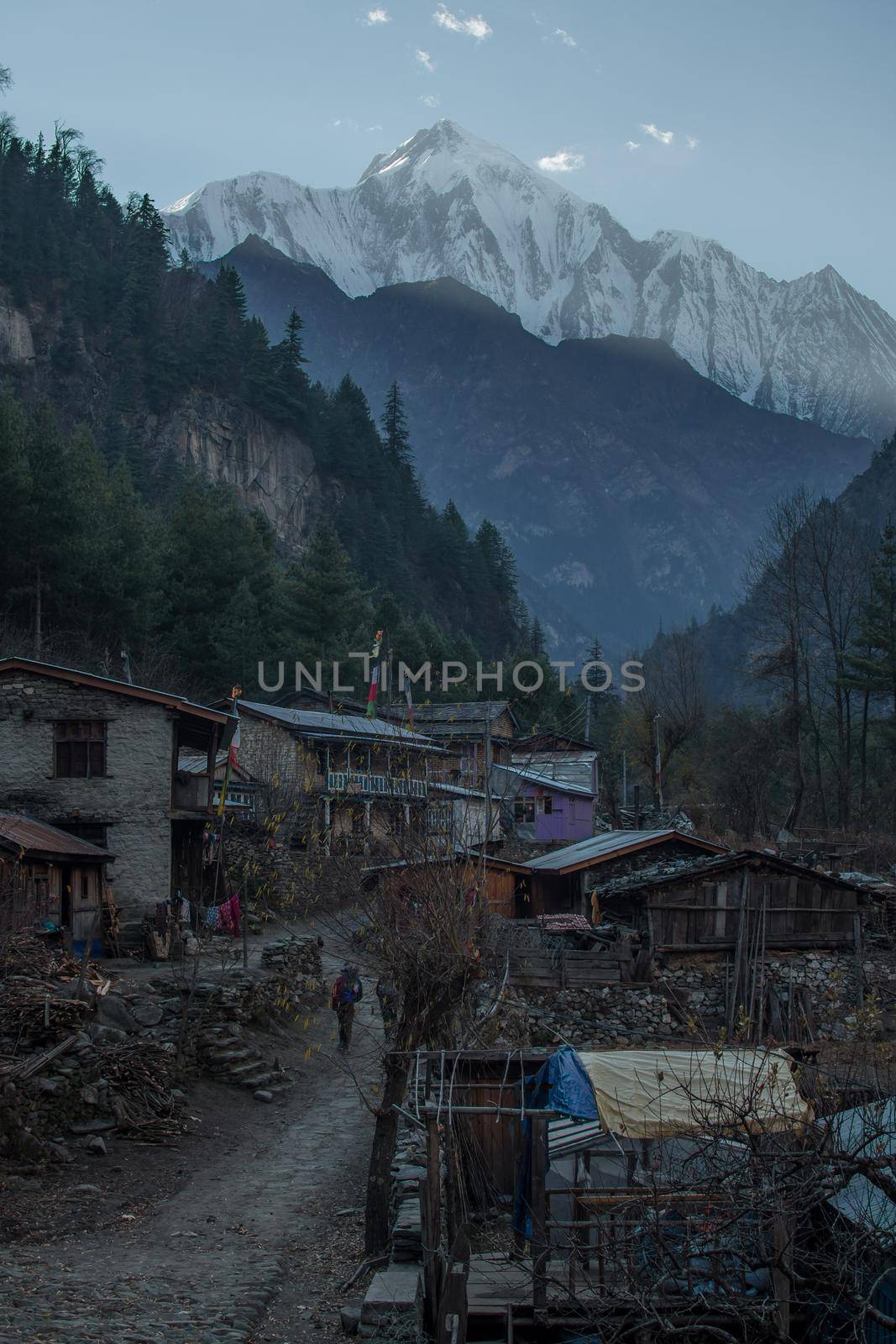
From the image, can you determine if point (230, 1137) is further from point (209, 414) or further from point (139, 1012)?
point (209, 414)

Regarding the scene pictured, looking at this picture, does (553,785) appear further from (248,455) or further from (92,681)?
(248,455)

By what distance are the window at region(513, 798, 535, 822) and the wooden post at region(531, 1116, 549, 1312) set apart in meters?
38.7

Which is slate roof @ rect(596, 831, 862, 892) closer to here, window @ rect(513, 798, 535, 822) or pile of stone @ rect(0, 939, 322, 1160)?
pile of stone @ rect(0, 939, 322, 1160)

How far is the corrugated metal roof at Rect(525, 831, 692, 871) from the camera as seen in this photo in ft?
105

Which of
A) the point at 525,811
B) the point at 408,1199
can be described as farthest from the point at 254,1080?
the point at 525,811

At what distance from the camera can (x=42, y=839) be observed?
23859mm

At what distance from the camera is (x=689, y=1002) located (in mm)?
26422

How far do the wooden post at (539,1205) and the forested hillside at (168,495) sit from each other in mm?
36281

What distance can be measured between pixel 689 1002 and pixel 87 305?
2897 inches

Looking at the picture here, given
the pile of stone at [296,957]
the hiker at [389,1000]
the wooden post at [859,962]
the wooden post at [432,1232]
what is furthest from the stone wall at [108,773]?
the wooden post at [432,1232]

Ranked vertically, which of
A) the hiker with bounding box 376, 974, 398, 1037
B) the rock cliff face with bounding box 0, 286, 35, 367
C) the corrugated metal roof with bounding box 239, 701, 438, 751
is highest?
the rock cliff face with bounding box 0, 286, 35, 367

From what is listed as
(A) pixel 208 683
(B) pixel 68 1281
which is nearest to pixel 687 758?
(A) pixel 208 683

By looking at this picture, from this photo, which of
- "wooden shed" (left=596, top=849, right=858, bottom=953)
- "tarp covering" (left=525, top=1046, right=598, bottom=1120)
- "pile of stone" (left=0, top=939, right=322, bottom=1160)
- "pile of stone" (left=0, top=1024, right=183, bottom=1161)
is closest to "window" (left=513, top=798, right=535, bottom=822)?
"wooden shed" (left=596, top=849, right=858, bottom=953)

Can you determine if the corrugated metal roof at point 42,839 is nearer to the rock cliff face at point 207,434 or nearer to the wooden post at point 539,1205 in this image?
the wooden post at point 539,1205
